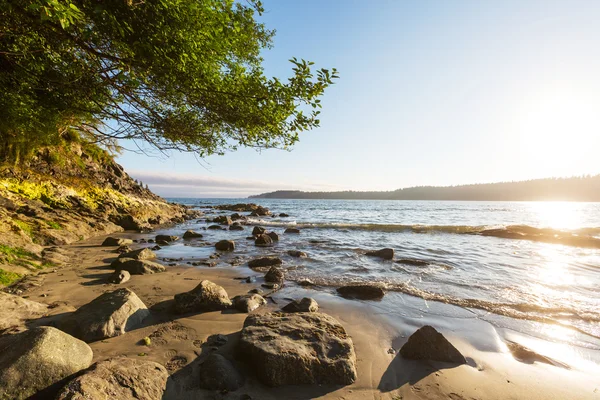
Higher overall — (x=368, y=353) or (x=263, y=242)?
(x=368, y=353)

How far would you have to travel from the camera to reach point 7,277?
623cm

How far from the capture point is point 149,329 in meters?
4.52

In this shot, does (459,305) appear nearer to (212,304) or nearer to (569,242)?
(212,304)

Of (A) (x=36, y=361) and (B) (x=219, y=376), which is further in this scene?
(B) (x=219, y=376)

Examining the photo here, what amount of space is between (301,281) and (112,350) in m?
5.40

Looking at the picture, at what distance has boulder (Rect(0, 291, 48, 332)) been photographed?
13.6 feet

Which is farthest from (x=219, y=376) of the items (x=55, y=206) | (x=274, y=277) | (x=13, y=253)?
(x=55, y=206)

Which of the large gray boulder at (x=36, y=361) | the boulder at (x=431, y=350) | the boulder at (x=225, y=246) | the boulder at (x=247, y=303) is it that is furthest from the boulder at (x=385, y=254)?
the large gray boulder at (x=36, y=361)

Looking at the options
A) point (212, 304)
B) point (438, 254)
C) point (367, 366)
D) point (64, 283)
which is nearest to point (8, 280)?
point (64, 283)

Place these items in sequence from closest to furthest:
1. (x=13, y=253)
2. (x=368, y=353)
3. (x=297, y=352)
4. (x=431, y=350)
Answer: (x=297, y=352) < (x=431, y=350) < (x=368, y=353) < (x=13, y=253)

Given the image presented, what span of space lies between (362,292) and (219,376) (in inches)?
189

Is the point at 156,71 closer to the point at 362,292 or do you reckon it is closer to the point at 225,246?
the point at 362,292

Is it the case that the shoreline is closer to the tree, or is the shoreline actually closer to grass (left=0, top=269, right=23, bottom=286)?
grass (left=0, top=269, right=23, bottom=286)

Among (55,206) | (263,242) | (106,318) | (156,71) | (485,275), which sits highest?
(156,71)
